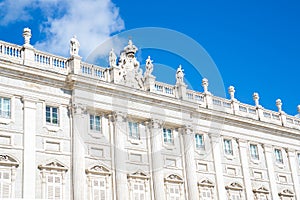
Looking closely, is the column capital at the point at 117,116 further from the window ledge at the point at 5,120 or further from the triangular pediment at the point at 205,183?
the triangular pediment at the point at 205,183

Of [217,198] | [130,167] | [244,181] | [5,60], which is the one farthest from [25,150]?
[244,181]

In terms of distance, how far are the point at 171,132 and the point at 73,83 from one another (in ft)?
23.9

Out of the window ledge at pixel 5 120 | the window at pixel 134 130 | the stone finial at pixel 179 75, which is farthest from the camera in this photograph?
the stone finial at pixel 179 75

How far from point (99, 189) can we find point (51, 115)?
448 cm

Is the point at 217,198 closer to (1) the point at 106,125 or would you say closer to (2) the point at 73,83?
(1) the point at 106,125

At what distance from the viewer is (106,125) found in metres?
28.8

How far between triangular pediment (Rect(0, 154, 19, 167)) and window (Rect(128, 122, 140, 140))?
7.30 m

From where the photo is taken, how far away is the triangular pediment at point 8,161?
24105 mm

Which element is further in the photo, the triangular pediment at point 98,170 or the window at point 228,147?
the window at point 228,147

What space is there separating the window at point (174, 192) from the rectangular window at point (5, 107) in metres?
10.2

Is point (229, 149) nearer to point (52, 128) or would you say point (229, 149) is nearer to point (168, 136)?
point (168, 136)

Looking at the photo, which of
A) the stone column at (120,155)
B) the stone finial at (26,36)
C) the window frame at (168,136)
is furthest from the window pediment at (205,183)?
the stone finial at (26,36)

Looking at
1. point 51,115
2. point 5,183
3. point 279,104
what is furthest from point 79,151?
point 279,104

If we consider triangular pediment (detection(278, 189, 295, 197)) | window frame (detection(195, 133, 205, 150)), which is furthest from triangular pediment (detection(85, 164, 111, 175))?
triangular pediment (detection(278, 189, 295, 197))
